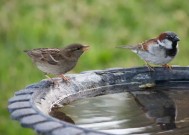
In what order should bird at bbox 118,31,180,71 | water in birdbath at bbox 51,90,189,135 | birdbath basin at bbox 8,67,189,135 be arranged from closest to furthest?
water in birdbath at bbox 51,90,189,135 → birdbath basin at bbox 8,67,189,135 → bird at bbox 118,31,180,71

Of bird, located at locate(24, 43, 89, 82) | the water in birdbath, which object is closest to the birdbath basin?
the water in birdbath

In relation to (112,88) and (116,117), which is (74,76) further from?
(116,117)

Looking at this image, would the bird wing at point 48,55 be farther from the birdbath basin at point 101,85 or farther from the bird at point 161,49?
the bird at point 161,49

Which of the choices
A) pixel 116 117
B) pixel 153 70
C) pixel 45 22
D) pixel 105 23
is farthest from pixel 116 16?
pixel 116 117

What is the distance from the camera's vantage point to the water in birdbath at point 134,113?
350cm

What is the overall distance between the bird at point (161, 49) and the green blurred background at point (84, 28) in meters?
1.96

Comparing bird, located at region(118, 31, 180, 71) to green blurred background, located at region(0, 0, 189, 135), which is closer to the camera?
bird, located at region(118, 31, 180, 71)

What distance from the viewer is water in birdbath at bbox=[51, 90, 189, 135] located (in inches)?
138

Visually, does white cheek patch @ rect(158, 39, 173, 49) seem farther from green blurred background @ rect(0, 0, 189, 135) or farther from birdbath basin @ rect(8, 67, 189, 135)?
green blurred background @ rect(0, 0, 189, 135)

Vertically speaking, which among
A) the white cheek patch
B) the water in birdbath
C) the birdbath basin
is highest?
the white cheek patch

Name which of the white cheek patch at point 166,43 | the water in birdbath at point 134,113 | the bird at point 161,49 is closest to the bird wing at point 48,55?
the water in birdbath at point 134,113

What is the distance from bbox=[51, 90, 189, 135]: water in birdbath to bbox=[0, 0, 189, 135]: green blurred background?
2.69 meters

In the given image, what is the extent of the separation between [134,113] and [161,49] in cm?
131

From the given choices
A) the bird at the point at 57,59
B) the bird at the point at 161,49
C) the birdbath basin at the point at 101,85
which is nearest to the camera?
the birdbath basin at the point at 101,85
